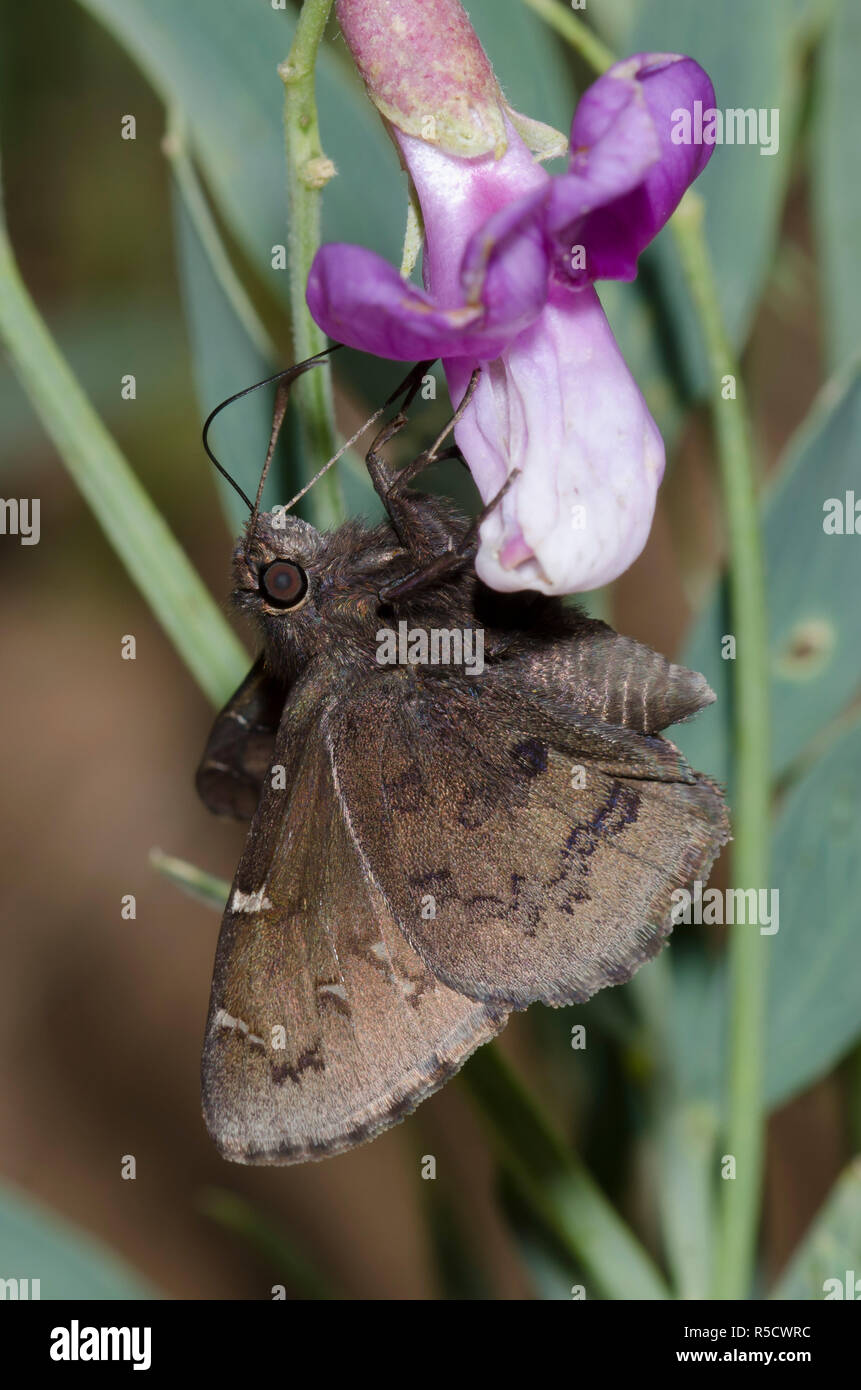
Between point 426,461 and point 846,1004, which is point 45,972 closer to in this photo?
point 846,1004

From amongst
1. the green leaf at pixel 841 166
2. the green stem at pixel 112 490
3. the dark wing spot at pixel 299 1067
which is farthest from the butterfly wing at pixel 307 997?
the green leaf at pixel 841 166

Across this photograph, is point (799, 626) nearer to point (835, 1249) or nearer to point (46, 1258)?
point (835, 1249)

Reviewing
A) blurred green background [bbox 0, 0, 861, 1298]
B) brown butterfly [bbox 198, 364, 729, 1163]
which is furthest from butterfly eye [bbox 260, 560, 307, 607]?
blurred green background [bbox 0, 0, 861, 1298]

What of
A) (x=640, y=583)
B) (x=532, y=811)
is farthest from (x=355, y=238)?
(x=640, y=583)

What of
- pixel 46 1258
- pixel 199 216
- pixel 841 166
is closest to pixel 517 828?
pixel 199 216

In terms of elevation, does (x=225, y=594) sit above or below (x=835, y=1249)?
above

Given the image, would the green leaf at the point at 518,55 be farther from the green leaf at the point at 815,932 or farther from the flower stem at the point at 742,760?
the green leaf at the point at 815,932
